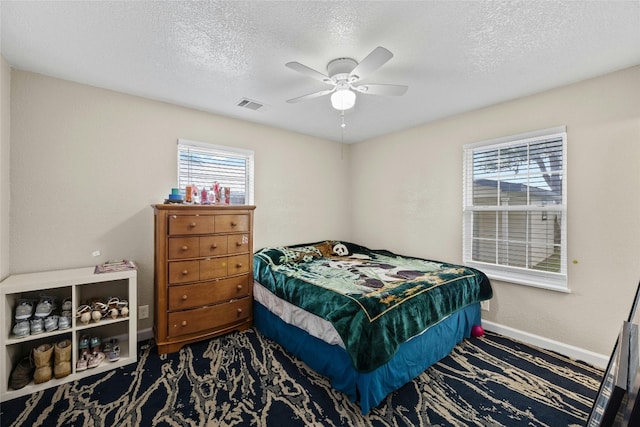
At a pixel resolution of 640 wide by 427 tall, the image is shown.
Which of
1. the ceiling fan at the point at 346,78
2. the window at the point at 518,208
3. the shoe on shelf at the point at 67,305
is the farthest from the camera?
the window at the point at 518,208

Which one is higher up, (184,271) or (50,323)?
(184,271)

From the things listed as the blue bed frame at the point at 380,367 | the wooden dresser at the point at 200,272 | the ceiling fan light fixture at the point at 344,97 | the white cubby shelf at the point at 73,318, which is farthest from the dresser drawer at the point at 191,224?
the ceiling fan light fixture at the point at 344,97

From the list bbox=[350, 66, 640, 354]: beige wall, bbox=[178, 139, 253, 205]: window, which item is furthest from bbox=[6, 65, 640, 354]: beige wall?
bbox=[178, 139, 253, 205]: window

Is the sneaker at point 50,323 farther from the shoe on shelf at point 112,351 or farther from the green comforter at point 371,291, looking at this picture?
the green comforter at point 371,291

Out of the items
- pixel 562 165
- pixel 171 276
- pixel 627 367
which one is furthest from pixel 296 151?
pixel 627 367

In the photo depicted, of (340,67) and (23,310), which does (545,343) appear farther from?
(23,310)

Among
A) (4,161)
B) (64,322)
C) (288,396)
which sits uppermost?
(4,161)

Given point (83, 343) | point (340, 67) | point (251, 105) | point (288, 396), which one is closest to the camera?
point (288, 396)

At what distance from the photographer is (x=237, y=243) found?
9.16ft

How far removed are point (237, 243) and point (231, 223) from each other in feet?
0.73

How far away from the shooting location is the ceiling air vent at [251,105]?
9.21ft

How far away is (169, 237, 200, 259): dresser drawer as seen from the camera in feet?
7.93

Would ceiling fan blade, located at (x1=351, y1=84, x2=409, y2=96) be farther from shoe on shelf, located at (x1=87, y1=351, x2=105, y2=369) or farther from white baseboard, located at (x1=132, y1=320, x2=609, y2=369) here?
shoe on shelf, located at (x1=87, y1=351, x2=105, y2=369)

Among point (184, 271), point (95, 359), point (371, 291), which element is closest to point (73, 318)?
point (95, 359)
